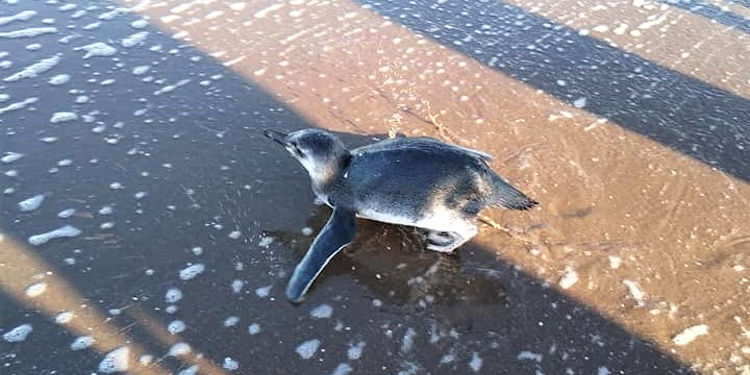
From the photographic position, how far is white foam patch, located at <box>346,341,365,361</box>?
234cm

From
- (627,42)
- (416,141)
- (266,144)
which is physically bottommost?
(627,42)

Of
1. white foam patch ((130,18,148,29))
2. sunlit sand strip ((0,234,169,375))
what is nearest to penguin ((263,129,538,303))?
sunlit sand strip ((0,234,169,375))

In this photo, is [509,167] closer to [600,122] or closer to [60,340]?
[600,122]

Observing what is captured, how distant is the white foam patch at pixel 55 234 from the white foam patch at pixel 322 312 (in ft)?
3.61

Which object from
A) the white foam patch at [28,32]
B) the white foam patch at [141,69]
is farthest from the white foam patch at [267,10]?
the white foam patch at [28,32]

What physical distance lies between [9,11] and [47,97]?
1276 mm

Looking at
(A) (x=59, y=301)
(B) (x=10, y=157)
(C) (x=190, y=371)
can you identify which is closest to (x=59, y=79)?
(B) (x=10, y=157)

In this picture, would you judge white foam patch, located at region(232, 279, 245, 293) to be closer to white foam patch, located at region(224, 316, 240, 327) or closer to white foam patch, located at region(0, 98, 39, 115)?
white foam patch, located at region(224, 316, 240, 327)

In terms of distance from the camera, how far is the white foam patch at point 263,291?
2514 millimetres

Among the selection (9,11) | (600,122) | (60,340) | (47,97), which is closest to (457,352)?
(60,340)

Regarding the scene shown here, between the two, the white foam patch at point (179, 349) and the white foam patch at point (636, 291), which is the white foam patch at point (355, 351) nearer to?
the white foam patch at point (179, 349)

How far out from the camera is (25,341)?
7.35 feet

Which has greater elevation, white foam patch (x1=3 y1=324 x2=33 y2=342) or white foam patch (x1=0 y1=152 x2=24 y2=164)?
white foam patch (x1=0 y1=152 x2=24 y2=164)

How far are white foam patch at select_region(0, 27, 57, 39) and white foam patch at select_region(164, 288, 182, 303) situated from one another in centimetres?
251
